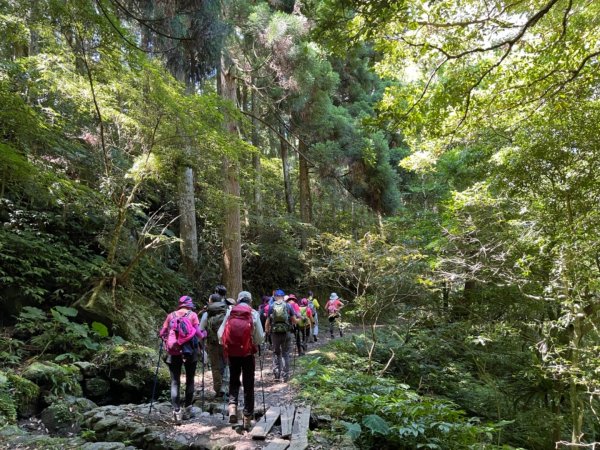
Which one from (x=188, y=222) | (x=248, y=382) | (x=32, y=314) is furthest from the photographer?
(x=188, y=222)

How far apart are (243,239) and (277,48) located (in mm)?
7472

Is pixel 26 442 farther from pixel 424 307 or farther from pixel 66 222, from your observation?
pixel 424 307

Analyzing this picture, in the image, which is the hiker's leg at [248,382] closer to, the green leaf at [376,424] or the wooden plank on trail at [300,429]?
the wooden plank on trail at [300,429]

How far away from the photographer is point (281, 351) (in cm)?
808

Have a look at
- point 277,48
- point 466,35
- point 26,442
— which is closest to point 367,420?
point 26,442

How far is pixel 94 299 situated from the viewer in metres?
8.93

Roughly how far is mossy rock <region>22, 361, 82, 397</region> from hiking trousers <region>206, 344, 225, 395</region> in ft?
7.10

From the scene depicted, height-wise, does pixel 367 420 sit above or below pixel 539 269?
below

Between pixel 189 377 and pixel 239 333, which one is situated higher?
pixel 239 333

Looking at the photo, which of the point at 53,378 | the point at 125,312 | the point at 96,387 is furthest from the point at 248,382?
the point at 125,312

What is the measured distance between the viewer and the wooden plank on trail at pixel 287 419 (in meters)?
5.01

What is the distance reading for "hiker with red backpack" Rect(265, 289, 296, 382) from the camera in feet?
24.6

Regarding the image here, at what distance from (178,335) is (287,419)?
1.86 meters

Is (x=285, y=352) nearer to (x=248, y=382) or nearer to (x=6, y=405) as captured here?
(x=248, y=382)
